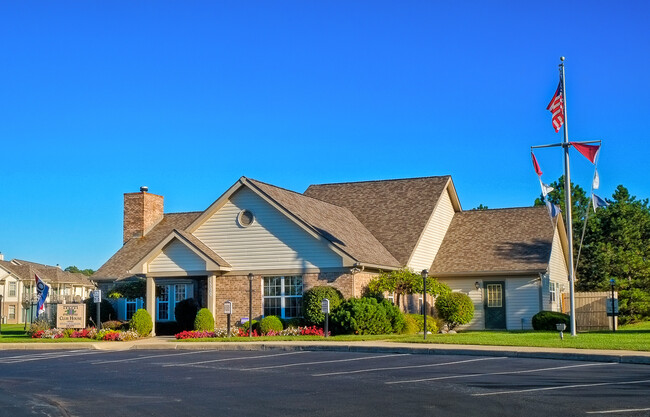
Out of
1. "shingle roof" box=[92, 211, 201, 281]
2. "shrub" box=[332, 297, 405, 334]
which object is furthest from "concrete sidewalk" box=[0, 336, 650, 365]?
"shingle roof" box=[92, 211, 201, 281]

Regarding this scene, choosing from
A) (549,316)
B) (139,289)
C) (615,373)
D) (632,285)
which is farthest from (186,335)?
(632,285)

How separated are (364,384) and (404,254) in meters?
20.8

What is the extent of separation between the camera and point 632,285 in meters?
42.4

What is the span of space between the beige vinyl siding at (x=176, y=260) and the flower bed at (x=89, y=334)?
2887 mm

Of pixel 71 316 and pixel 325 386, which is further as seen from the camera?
pixel 71 316

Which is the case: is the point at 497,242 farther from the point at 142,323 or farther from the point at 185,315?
the point at 142,323

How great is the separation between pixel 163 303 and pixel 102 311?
10.8 ft

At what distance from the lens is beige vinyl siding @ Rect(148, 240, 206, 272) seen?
3238 cm

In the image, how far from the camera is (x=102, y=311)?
3691cm

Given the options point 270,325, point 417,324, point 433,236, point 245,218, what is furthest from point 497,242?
point 270,325

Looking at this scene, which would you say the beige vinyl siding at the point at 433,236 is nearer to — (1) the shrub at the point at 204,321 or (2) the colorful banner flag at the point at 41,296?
(1) the shrub at the point at 204,321

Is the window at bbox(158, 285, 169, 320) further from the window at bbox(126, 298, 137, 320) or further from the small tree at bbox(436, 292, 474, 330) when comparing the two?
the small tree at bbox(436, 292, 474, 330)

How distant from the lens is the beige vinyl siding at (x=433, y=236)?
36.6 metres

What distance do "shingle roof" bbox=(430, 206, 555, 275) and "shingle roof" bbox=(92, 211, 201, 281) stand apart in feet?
42.3
